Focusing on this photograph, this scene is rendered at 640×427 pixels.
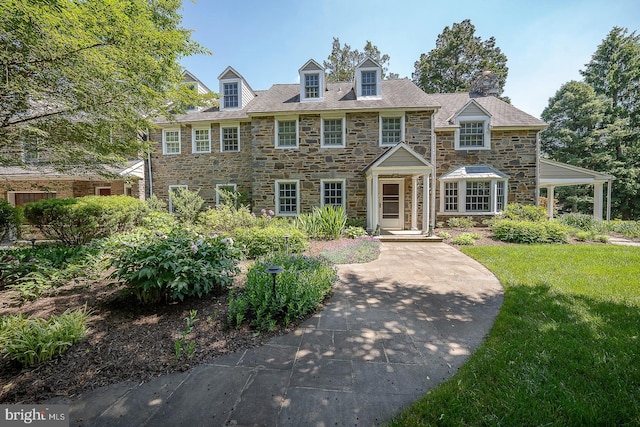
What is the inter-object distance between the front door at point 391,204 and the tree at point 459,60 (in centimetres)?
1693

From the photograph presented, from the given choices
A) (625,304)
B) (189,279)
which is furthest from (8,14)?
(625,304)

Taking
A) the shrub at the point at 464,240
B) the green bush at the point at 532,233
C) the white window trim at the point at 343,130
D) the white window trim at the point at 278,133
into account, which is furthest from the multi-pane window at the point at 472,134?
the white window trim at the point at 278,133

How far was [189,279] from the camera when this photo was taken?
337 cm

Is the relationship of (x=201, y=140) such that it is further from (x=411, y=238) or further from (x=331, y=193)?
(x=411, y=238)

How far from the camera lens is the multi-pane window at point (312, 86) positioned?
37.2ft

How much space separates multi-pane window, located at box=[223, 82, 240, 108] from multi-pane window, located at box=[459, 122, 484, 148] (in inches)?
432

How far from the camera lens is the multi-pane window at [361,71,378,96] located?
11.1 meters

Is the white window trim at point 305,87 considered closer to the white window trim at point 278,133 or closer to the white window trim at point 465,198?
the white window trim at point 278,133

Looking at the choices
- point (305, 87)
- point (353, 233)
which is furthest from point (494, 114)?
point (353, 233)

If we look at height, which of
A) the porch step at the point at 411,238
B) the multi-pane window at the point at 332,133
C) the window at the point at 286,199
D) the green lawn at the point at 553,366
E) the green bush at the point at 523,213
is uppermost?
the multi-pane window at the point at 332,133

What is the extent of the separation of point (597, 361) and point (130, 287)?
553cm

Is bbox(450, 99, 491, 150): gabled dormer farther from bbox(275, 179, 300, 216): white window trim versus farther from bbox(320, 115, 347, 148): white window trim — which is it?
bbox(275, 179, 300, 216): white window trim

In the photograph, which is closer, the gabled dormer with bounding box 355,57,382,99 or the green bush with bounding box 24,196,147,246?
the green bush with bounding box 24,196,147,246

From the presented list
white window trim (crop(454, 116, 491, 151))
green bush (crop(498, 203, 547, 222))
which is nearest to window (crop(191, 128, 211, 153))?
white window trim (crop(454, 116, 491, 151))
